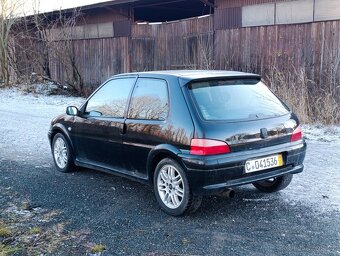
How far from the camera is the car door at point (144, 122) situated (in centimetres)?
457

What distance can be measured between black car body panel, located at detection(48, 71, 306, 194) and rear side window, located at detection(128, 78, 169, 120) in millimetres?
54

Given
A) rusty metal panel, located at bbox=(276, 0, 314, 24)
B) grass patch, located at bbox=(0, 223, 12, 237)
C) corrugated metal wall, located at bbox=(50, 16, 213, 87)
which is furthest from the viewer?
corrugated metal wall, located at bbox=(50, 16, 213, 87)

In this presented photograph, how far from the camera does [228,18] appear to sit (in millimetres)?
12828

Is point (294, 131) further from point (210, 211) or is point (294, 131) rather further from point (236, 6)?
point (236, 6)

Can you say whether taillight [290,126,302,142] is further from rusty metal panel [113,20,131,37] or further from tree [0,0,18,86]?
tree [0,0,18,86]

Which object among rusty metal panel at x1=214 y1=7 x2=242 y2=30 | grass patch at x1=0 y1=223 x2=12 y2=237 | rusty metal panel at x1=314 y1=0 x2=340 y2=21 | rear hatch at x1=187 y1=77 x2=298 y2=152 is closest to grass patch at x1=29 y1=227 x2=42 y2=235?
grass patch at x1=0 y1=223 x2=12 y2=237

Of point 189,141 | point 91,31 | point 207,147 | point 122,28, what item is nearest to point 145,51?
point 122,28

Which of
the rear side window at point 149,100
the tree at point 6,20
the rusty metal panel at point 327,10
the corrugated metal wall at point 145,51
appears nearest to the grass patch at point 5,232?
the rear side window at point 149,100

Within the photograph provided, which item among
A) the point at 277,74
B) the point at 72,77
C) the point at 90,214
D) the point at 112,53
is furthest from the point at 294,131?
the point at 72,77

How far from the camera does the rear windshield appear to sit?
433cm

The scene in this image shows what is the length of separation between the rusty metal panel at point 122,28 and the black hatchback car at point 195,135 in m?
11.1

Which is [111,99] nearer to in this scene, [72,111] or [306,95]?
[72,111]

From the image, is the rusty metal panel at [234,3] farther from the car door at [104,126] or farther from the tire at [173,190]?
the tire at [173,190]

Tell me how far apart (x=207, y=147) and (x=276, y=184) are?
60.3 inches
